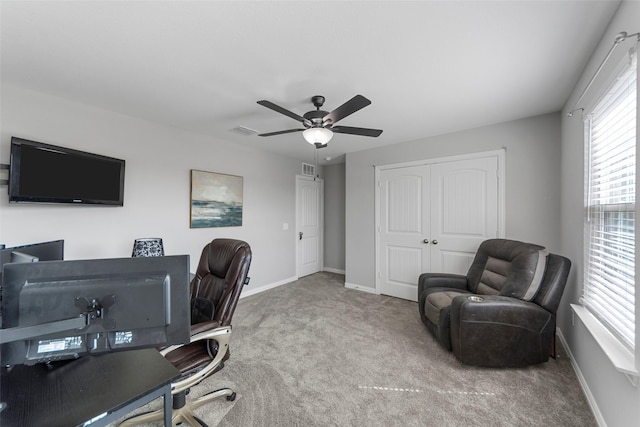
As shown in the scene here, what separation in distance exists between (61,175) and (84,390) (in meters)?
2.39

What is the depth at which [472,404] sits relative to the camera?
178cm

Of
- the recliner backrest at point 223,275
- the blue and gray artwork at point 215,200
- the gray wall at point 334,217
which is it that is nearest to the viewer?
the recliner backrest at point 223,275

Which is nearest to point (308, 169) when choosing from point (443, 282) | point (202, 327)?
point (443, 282)

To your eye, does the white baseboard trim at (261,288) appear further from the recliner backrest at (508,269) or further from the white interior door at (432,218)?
the recliner backrest at (508,269)

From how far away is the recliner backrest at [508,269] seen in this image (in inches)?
89.7

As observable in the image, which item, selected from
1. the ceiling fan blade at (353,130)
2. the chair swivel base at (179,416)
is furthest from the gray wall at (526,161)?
the chair swivel base at (179,416)

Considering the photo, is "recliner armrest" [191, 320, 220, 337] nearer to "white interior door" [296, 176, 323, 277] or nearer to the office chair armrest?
the office chair armrest

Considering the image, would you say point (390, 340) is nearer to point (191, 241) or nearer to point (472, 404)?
point (472, 404)

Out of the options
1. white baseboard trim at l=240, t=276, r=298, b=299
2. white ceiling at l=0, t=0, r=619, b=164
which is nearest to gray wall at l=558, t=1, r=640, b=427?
white ceiling at l=0, t=0, r=619, b=164

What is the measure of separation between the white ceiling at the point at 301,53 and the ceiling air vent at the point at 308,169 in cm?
262

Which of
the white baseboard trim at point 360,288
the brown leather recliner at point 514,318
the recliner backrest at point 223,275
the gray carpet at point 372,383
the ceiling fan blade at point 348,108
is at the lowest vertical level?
the gray carpet at point 372,383

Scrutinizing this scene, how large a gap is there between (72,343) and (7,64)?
2.49 meters

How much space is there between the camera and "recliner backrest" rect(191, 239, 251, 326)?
172 centimetres

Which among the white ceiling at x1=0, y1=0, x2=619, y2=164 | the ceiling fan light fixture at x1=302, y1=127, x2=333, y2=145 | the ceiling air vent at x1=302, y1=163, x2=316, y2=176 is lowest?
the ceiling fan light fixture at x1=302, y1=127, x2=333, y2=145
